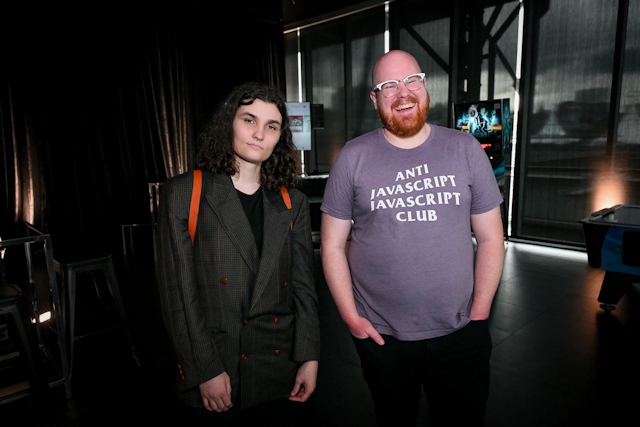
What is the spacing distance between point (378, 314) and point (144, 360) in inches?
72.2

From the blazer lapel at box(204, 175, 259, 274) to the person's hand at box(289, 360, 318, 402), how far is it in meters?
0.31

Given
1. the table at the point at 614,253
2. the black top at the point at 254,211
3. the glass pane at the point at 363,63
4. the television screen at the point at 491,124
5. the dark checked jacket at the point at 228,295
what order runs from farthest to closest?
the glass pane at the point at 363,63
the television screen at the point at 491,124
the table at the point at 614,253
the black top at the point at 254,211
the dark checked jacket at the point at 228,295

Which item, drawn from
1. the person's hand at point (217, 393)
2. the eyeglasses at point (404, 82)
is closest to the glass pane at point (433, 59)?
the eyeglasses at point (404, 82)

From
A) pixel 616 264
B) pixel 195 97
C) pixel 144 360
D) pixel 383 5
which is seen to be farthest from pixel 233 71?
pixel 616 264

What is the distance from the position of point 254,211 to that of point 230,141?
0.20m

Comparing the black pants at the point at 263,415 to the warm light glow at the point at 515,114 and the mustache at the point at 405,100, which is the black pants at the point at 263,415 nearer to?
the mustache at the point at 405,100

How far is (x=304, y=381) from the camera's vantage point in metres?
1.21

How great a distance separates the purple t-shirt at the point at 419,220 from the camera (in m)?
1.22

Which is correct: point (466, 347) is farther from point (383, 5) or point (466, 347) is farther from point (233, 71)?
point (233, 71)

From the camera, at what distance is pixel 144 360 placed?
2.56 meters

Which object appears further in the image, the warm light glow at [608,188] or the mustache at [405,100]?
the warm light glow at [608,188]

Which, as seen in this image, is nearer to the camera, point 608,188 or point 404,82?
point 404,82

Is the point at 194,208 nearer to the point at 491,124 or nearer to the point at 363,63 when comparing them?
the point at 491,124

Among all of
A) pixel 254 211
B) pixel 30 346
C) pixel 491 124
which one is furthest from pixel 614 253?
pixel 30 346
